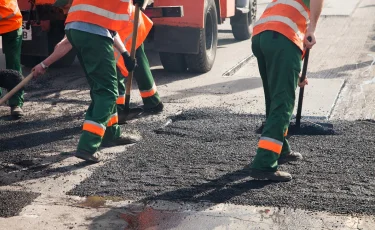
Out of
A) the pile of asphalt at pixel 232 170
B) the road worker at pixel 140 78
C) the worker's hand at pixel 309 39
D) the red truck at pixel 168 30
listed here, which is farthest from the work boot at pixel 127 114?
the worker's hand at pixel 309 39

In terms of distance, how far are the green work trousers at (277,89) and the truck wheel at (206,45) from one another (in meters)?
3.91

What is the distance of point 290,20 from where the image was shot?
17.1 feet

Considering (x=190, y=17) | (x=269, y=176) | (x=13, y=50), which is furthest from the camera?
(x=190, y=17)

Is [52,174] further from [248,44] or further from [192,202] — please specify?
[248,44]

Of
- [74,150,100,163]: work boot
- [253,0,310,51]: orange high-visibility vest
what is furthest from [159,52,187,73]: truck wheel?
[253,0,310,51]: orange high-visibility vest

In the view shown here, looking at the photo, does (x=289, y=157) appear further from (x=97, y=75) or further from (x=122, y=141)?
(x=97, y=75)

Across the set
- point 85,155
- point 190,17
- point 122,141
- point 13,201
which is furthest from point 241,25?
point 13,201

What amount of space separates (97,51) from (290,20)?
1575 mm

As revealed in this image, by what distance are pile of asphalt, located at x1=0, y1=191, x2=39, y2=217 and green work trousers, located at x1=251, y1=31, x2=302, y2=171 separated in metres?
1.61

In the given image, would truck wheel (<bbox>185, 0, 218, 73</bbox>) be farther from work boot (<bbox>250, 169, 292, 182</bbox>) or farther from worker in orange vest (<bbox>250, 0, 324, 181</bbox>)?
work boot (<bbox>250, 169, 292, 182</bbox>)

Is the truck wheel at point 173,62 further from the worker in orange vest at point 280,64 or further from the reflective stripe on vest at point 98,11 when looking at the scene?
the worker in orange vest at point 280,64

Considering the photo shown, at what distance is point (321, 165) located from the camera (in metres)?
5.57

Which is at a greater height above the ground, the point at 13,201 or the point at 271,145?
the point at 271,145

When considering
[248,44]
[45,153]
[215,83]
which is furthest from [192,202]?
[248,44]
